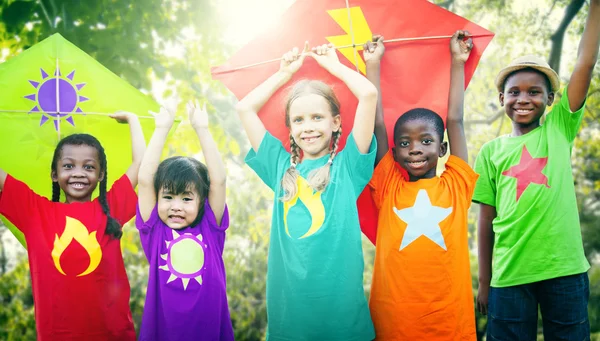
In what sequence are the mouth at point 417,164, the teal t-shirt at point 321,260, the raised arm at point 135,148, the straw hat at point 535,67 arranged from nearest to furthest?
the teal t-shirt at point 321,260 → the mouth at point 417,164 → the straw hat at point 535,67 → the raised arm at point 135,148

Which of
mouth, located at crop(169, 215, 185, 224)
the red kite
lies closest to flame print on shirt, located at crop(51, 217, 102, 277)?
mouth, located at crop(169, 215, 185, 224)

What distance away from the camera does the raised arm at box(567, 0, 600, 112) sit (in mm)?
3016

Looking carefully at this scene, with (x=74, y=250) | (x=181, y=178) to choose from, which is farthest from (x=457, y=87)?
(x=74, y=250)

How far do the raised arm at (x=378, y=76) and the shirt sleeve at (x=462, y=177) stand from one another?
41 centimetres

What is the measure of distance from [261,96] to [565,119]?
1831 mm

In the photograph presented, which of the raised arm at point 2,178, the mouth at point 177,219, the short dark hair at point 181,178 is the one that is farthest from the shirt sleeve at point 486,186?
the raised arm at point 2,178

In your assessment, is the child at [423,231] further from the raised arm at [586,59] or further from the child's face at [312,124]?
the raised arm at [586,59]

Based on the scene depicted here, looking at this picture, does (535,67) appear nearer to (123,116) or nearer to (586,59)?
(586,59)

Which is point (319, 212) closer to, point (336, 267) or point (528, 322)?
point (336, 267)

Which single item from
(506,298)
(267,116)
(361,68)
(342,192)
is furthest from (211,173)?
(506,298)

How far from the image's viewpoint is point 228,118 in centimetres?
1050

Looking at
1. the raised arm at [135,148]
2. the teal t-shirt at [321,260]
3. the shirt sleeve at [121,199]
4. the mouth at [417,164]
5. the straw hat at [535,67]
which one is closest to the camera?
the teal t-shirt at [321,260]

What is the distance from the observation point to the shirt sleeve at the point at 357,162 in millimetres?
3010

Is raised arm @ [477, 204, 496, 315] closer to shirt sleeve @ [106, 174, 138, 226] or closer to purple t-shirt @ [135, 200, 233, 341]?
purple t-shirt @ [135, 200, 233, 341]
